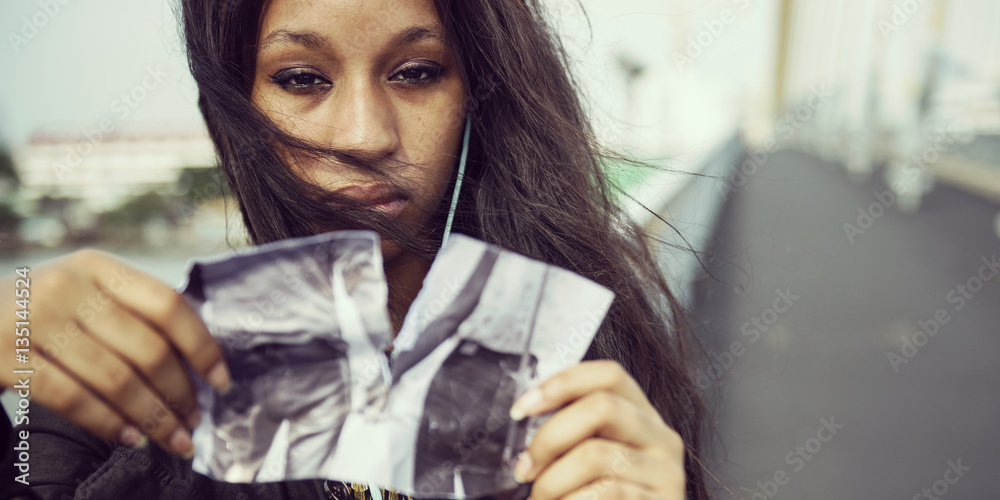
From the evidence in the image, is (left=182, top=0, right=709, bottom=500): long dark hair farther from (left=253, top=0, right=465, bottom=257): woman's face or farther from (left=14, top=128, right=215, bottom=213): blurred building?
(left=14, top=128, right=215, bottom=213): blurred building

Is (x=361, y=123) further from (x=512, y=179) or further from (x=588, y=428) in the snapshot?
(x=588, y=428)

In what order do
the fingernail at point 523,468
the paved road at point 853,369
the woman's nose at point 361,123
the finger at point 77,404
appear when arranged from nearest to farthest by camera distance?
the finger at point 77,404 → the fingernail at point 523,468 → the woman's nose at point 361,123 → the paved road at point 853,369

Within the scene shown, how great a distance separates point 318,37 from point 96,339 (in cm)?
57

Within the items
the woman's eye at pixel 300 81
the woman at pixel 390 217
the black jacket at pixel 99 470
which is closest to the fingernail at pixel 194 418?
the woman at pixel 390 217

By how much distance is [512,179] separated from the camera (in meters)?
1.23

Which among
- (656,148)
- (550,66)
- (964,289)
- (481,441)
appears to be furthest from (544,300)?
(964,289)

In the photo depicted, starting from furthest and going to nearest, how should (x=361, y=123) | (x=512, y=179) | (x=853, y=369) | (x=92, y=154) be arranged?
(x=853, y=369), (x=92, y=154), (x=512, y=179), (x=361, y=123)

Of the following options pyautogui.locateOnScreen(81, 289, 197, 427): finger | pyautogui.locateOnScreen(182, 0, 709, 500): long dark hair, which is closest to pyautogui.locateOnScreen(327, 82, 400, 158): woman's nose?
pyautogui.locateOnScreen(182, 0, 709, 500): long dark hair

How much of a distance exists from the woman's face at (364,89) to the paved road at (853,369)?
661mm

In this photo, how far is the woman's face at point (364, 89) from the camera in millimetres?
986

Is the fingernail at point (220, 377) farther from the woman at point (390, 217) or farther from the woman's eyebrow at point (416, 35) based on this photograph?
the woman's eyebrow at point (416, 35)

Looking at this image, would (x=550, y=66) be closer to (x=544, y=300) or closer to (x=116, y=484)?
(x=544, y=300)

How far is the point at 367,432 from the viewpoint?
69cm

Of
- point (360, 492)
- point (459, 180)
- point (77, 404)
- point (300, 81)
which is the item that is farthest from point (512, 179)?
point (77, 404)
